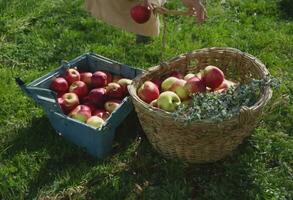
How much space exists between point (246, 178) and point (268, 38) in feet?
6.28

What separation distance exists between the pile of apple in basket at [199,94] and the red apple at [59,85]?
66 cm

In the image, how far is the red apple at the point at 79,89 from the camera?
412cm

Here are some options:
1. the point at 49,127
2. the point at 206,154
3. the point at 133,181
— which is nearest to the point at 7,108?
the point at 49,127

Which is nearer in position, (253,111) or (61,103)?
(253,111)

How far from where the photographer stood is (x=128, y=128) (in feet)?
13.4

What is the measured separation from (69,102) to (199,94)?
40.1 inches

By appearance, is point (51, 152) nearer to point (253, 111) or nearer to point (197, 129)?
point (197, 129)

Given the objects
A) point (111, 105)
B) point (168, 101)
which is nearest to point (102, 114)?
point (111, 105)

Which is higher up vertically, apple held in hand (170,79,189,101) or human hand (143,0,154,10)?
human hand (143,0,154,10)

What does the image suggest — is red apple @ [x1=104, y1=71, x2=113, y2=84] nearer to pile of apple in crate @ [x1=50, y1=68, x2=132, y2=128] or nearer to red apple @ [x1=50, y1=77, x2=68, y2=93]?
pile of apple in crate @ [x1=50, y1=68, x2=132, y2=128]

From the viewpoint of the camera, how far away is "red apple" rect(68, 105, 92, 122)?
385 cm

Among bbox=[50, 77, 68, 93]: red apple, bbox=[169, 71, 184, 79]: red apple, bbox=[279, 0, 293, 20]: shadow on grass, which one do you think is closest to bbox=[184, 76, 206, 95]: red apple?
bbox=[169, 71, 184, 79]: red apple

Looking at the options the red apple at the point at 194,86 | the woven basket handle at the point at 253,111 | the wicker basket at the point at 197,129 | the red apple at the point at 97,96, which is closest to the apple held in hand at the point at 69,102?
the red apple at the point at 97,96

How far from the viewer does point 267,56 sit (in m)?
4.82
